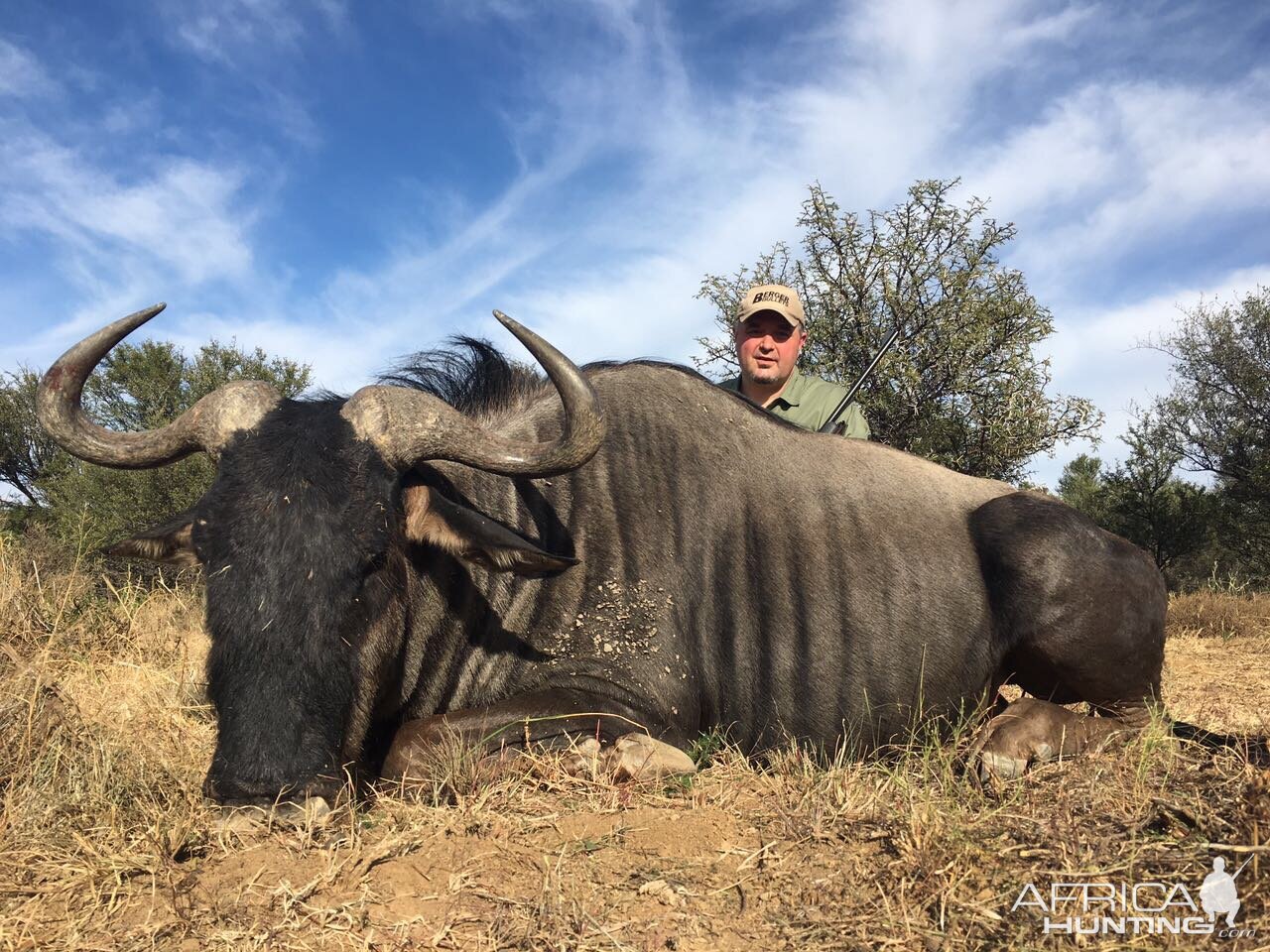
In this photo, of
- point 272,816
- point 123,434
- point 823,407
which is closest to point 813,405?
point 823,407

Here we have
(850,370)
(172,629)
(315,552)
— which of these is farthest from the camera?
(850,370)

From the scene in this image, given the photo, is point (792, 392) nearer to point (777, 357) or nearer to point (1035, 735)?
point (777, 357)

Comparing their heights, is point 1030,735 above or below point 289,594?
below

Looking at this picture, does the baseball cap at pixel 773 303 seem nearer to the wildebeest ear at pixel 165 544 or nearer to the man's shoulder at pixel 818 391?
the man's shoulder at pixel 818 391

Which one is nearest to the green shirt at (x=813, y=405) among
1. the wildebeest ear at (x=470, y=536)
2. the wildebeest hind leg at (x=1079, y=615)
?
the wildebeest hind leg at (x=1079, y=615)

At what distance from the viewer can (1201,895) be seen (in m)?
1.77

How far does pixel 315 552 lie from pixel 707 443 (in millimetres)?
1916

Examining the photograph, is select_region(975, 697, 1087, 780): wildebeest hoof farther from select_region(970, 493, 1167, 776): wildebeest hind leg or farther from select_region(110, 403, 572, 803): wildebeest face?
select_region(110, 403, 572, 803): wildebeest face

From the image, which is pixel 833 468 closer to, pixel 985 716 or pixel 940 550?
pixel 940 550

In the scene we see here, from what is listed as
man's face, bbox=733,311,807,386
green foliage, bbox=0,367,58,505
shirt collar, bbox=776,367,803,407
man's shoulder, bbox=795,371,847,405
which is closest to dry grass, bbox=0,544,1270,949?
man's face, bbox=733,311,807,386

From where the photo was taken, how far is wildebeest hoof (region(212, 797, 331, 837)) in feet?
7.80

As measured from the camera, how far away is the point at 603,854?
2.25m

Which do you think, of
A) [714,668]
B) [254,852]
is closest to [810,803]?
[714,668]

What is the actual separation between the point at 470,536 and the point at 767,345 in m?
4.00
